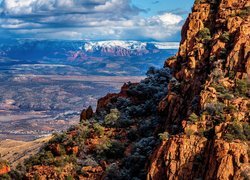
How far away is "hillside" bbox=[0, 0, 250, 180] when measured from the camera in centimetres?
3528

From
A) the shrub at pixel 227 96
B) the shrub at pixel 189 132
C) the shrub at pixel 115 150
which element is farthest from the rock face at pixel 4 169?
the shrub at pixel 227 96

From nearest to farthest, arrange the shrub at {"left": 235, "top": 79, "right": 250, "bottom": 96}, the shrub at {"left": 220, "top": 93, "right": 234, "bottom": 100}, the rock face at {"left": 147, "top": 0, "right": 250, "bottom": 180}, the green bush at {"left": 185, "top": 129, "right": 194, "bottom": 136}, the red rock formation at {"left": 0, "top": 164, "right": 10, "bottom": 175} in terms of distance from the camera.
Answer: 1. the rock face at {"left": 147, "top": 0, "right": 250, "bottom": 180}
2. the green bush at {"left": 185, "top": 129, "right": 194, "bottom": 136}
3. the shrub at {"left": 220, "top": 93, "right": 234, "bottom": 100}
4. the shrub at {"left": 235, "top": 79, "right": 250, "bottom": 96}
5. the red rock formation at {"left": 0, "top": 164, "right": 10, "bottom": 175}

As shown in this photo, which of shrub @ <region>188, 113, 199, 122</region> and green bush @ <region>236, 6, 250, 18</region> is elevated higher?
green bush @ <region>236, 6, 250, 18</region>

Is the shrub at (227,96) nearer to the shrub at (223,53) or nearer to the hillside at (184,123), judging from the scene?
the hillside at (184,123)

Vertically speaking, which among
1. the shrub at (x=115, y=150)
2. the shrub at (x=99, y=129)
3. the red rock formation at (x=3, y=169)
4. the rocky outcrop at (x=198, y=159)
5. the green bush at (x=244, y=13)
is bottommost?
the red rock formation at (x=3, y=169)

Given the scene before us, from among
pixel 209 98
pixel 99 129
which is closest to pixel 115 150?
pixel 99 129

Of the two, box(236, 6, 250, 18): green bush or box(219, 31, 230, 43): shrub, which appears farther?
box(236, 6, 250, 18): green bush

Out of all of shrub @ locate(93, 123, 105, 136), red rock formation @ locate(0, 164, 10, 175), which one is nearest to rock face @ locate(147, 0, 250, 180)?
shrub @ locate(93, 123, 105, 136)

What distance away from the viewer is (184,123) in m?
37.8

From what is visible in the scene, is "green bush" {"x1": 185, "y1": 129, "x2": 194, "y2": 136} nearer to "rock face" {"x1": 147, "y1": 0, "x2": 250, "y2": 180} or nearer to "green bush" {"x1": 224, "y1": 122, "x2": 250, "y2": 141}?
"rock face" {"x1": 147, "y1": 0, "x2": 250, "y2": 180}

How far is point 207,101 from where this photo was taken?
39.5 meters

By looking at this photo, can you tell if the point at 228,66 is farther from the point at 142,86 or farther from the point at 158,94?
the point at 142,86

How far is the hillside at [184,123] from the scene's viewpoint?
3528cm

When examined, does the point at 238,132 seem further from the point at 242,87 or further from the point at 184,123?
the point at 242,87
